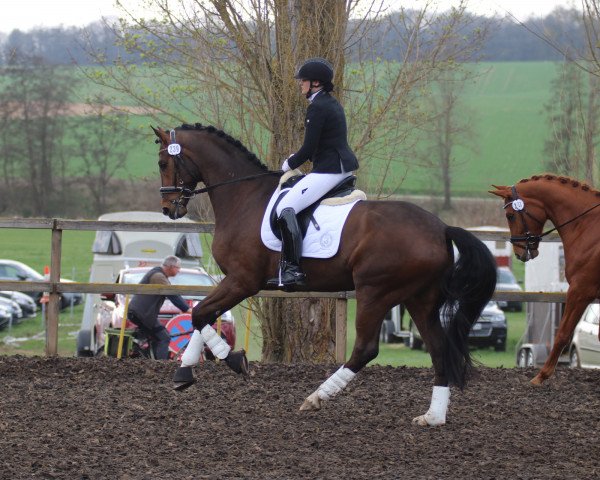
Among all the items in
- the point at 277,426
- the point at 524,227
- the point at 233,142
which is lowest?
the point at 277,426

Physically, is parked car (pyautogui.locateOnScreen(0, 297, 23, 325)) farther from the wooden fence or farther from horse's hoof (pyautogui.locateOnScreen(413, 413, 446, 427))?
horse's hoof (pyautogui.locateOnScreen(413, 413, 446, 427))

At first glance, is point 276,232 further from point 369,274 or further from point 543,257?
point 543,257

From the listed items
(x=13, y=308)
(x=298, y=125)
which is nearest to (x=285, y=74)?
(x=298, y=125)

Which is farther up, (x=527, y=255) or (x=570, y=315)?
(x=527, y=255)

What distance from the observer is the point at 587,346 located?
49.5ft

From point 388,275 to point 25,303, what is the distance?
96.4ft

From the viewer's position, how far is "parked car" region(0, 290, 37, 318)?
34.4 meters

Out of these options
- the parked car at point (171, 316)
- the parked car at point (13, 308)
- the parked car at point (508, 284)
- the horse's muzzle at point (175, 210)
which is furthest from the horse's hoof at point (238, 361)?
the parked car at point (508, 284)

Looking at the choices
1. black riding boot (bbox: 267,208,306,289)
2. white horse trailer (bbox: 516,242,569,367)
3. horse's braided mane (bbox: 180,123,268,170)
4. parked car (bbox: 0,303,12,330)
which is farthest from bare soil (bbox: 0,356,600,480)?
parked car (bbox: 0,303,12,330)

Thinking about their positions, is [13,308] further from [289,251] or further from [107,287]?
[289,251]

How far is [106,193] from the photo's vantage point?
168 feet

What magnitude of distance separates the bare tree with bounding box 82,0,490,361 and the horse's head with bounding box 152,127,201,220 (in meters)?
3.41

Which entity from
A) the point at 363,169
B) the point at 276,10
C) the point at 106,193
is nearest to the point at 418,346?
the point at 363,169

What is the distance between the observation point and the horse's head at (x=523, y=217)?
31.7ft
